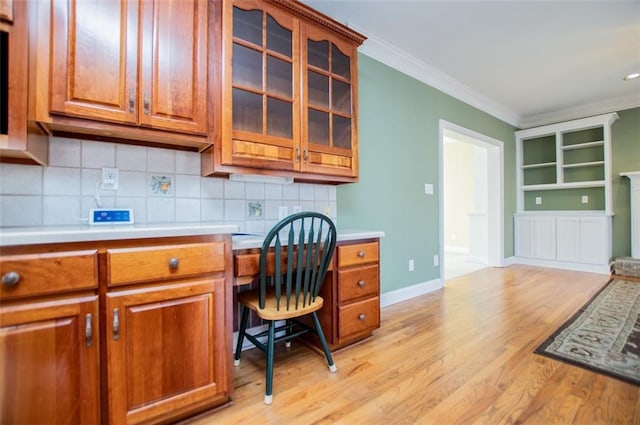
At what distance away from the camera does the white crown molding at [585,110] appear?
4152 millimetres

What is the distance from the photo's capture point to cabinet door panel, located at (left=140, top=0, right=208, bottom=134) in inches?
53.4

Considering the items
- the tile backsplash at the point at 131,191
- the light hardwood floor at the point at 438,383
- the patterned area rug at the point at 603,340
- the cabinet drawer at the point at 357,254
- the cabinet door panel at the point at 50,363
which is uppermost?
the tile backsplash at the point at 131,191

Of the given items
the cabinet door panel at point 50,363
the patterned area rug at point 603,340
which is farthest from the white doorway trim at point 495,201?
the cabinet door panel at point 50,363

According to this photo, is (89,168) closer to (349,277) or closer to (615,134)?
(349,277)

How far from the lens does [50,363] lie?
969 millimetres

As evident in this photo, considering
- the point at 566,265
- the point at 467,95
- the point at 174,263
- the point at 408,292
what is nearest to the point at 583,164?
the point at 566,265

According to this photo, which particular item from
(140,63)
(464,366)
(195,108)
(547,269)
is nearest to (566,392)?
(464,366)

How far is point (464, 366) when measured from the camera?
1.69m

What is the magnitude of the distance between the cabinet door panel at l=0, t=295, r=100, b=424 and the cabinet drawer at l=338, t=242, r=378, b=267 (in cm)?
126

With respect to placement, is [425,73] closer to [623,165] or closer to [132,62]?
[132,62]

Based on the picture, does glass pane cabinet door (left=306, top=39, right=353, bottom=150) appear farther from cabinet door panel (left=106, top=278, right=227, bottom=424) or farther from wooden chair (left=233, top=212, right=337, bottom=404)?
cabinet door panel (left=106, top=278, right=227, bottom=424)

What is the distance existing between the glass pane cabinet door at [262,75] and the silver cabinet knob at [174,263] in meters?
0.81

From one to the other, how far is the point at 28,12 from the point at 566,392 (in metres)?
2.94

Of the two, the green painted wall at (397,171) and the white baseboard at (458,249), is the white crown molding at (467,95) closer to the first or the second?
the green painted wall at (397,171)
